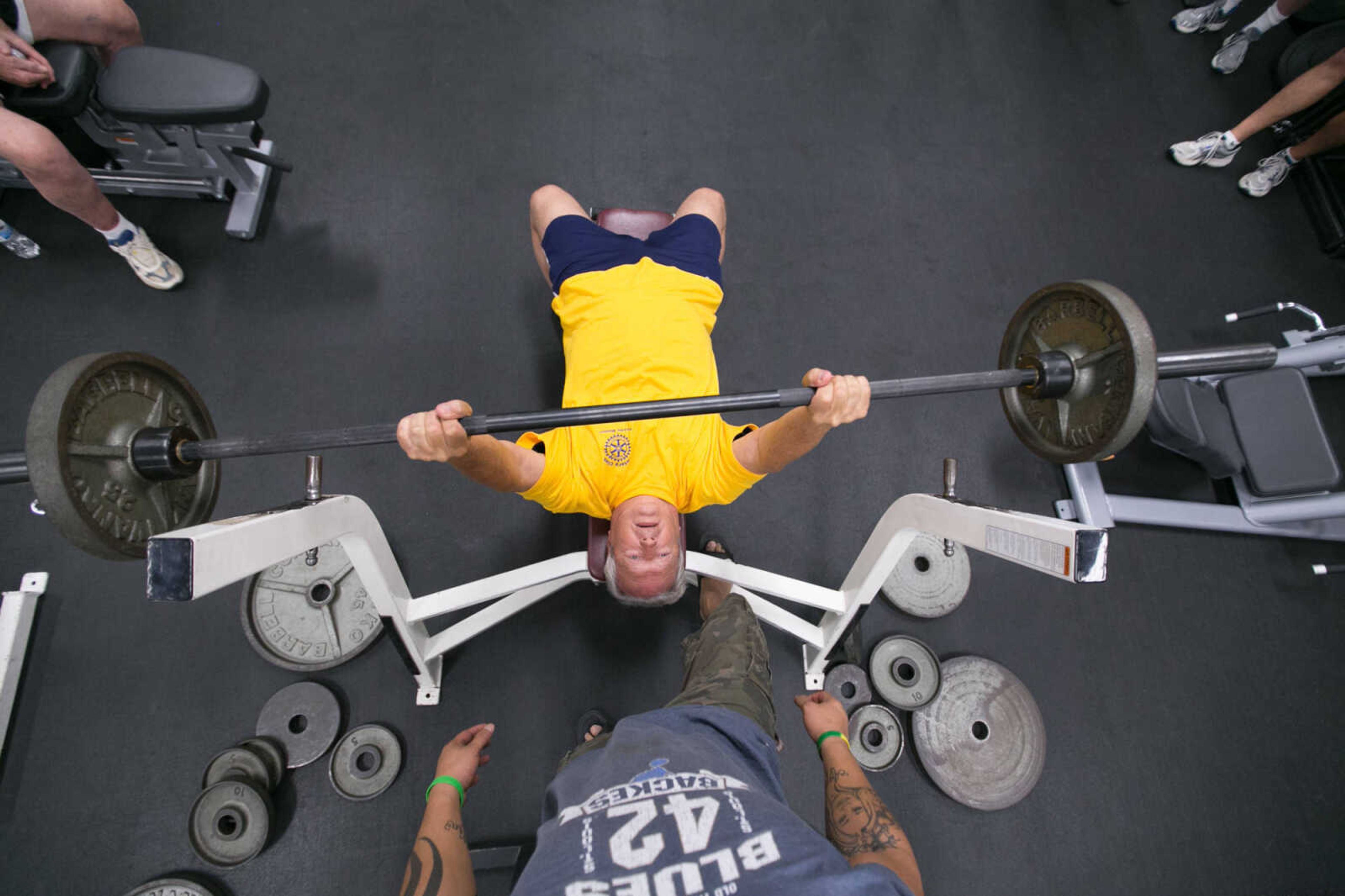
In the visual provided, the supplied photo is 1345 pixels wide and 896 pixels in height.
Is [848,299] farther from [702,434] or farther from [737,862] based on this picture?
[737,862]

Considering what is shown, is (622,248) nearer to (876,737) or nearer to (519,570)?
(519,570)

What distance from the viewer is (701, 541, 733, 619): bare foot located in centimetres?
180

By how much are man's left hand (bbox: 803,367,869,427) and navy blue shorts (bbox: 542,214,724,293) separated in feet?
2.09

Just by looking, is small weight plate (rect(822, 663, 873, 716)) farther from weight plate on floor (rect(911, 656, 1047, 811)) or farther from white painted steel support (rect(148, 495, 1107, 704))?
weight plate on floor (rect(911, 656, 1047, 811))

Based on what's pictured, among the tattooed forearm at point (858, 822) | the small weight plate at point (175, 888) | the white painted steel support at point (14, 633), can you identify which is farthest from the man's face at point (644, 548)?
the white painted steel support at point (14, 633)

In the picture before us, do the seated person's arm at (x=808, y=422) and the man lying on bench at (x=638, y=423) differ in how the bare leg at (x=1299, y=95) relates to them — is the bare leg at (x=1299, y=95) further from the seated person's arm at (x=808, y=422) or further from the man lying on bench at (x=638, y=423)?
the seated person's arm at (x=808, y=422)

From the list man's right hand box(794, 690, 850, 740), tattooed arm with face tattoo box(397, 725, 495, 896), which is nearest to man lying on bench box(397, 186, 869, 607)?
man's right hand box(794, 690, 850, 740)

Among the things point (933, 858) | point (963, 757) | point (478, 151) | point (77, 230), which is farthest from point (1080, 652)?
point (77, 230)

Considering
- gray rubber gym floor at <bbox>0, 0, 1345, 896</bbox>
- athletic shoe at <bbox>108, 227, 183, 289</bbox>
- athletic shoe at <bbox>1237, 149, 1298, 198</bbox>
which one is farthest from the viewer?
athletic shoe at <bbox>1237, 149, 1298, 198</bbox>

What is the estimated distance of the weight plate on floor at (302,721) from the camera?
1623 millimetres

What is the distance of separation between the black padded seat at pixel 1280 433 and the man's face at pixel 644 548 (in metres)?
1.83

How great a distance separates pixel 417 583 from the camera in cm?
183

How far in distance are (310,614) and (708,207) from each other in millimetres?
1713

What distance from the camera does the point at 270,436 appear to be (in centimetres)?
116
